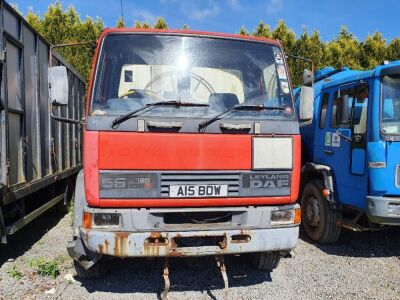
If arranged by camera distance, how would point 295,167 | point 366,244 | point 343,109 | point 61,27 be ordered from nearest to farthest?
point 295,167
point 343,109
point 366,244
point 61,27

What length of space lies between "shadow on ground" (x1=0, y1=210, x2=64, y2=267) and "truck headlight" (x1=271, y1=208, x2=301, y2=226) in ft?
10.1

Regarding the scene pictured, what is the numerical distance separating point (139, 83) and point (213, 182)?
1114 mm

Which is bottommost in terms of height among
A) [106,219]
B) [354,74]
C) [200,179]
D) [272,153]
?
[106,219]

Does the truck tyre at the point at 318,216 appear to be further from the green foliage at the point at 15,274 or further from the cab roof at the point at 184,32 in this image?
the green foliage at the point at 15,274

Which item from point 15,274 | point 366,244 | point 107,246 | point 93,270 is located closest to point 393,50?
point 366,244

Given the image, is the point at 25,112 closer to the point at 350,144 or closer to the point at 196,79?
the point at 196,79

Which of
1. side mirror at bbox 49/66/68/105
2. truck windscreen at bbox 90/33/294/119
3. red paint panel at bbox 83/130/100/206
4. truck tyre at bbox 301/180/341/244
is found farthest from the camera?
truck tyre at bbox 301/180/341/244

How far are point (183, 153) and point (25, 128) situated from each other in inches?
85.0

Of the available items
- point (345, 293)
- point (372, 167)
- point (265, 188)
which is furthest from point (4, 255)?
point (372, 167)

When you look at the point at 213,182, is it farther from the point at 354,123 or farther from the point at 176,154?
the point at 354,123

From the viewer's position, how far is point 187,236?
11.0ft

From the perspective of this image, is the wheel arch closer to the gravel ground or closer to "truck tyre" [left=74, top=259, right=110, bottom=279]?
the gravel ground

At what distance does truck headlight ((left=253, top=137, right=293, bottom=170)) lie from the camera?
11.5ft

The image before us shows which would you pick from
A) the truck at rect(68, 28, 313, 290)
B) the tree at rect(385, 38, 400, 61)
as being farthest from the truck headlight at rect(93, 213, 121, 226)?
the tree at rect(385, 38, 400, 61)
